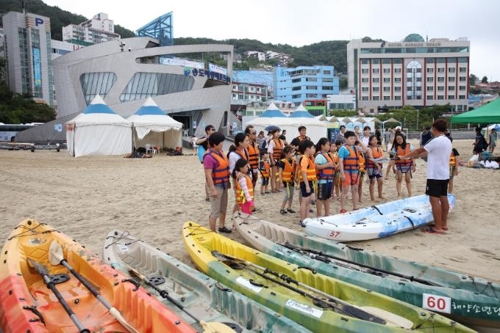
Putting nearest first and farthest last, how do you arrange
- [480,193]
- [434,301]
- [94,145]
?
[434,301] < [480,193] < [94,145]

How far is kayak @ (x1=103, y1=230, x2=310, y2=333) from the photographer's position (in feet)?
9.77

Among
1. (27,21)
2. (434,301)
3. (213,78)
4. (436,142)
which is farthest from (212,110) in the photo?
(27,21)

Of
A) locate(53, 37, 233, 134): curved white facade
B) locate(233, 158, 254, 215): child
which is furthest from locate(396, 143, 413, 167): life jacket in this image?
locate(53, 37, 233, 134): curved white facade

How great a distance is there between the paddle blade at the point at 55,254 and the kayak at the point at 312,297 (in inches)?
61.7

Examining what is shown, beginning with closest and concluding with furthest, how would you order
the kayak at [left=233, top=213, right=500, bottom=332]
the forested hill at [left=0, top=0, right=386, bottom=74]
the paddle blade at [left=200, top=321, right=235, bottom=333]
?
1. the paddle blade at [left=200, top=321, right=235, bottom=333]
2. the kayak at [left=233, top=213, right=500, bottom=332]
3. the forested hill at [left=0, top=0, right=386, bottom=74]

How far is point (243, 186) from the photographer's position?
20.0 feet

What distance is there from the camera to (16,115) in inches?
1734

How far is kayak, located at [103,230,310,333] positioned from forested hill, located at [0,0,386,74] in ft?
322

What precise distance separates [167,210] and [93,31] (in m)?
125

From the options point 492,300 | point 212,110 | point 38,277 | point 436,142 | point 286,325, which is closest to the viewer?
point 286,325

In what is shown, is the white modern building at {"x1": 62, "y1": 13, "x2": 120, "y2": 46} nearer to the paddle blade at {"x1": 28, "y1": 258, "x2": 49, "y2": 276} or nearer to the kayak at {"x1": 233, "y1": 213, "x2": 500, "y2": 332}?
the paddle blade at {"x1": 28, "y1": 258, "x2": 49, "y2": 276}

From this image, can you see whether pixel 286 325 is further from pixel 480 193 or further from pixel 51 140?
pixel 51 140

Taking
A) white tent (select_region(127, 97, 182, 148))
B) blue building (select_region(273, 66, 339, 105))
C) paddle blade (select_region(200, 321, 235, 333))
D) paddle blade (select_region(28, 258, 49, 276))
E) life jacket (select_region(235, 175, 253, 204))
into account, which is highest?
blue building (select_region(273, 66, 339, 105))

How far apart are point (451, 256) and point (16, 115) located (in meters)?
50.0
